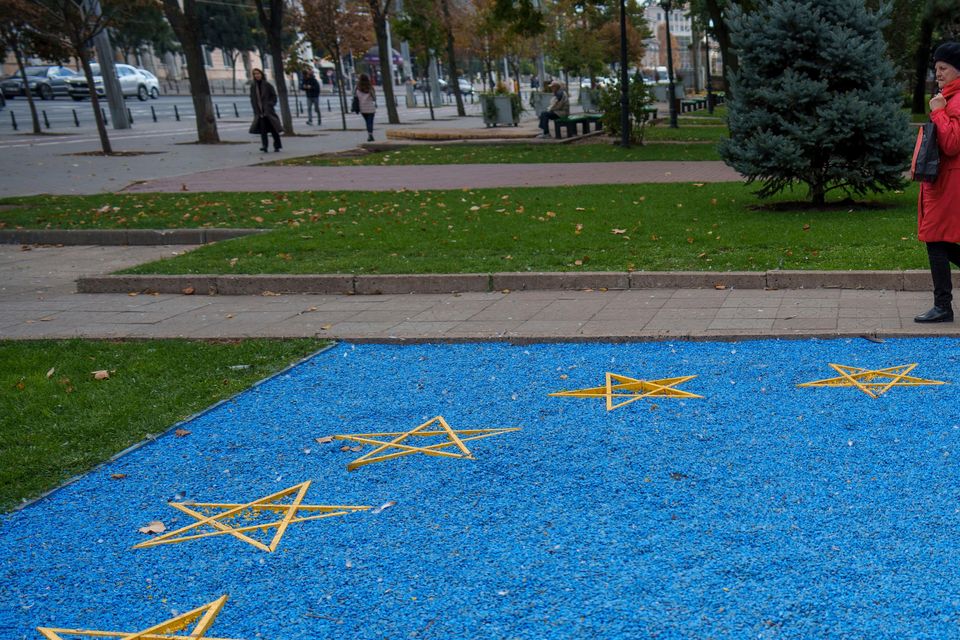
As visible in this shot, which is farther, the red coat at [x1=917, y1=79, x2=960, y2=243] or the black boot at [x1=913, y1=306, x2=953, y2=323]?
the black boot at [x1=913, y1=306, x2=953, y2=323]

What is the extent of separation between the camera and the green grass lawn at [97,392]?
16.8ft

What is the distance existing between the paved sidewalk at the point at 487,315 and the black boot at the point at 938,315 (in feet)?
0.22

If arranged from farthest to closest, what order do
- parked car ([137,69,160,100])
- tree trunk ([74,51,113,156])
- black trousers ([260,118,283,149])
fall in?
parked car ([137,69,160,100]), black trousers ([260,118,283,149]), tree trunk ([74,51,113,156])

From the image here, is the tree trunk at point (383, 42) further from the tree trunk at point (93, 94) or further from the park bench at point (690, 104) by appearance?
the park bench at point (690, 104)

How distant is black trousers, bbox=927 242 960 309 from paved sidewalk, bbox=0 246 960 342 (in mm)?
200

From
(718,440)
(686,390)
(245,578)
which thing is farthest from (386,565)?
(686,390)

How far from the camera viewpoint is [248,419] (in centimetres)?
570

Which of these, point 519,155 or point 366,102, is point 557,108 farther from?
point 366,102

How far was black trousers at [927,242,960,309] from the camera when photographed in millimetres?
6562

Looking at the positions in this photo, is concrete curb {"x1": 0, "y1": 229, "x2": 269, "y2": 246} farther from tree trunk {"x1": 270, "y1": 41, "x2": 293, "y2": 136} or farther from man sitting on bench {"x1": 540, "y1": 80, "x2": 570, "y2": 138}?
tree trunk {"x1": 270, "y1": 41, "x2": 293, "y2": 136}

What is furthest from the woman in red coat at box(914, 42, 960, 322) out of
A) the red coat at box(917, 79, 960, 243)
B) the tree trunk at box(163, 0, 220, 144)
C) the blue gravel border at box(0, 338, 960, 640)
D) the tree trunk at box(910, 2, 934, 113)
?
the tree trunk at box(910, 2, 934, 113)

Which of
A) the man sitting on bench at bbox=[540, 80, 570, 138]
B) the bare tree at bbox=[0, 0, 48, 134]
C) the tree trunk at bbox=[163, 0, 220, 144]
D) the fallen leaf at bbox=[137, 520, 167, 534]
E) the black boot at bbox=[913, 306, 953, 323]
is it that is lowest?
the black boot at bbox=[913, 306, 953, 323]

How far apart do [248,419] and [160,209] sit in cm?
950

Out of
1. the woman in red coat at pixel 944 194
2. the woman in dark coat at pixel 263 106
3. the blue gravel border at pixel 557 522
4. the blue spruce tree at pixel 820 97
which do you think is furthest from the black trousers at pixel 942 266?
the woman in dark coat at pixel 263 106
